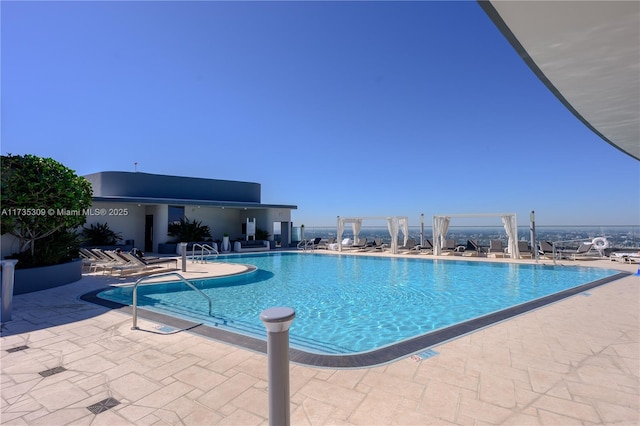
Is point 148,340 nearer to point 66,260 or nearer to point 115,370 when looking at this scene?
point 115,370

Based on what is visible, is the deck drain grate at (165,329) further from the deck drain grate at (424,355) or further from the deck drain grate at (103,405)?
the deck drain grate at (424,355)

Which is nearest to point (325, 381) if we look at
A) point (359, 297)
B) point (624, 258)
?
point (359, 297)

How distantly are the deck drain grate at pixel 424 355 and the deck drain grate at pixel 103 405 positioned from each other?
9.72 feet

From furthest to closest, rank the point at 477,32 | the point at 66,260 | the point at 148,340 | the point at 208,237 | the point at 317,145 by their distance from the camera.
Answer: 1. the point at 317,145
2. the point at 208,237
3. the point at 477,32
4. the point at 66,260
5. the point at 148,340

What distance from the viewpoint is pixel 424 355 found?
353 centimetres

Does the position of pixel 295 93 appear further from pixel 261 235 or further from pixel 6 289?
pixel 6 289

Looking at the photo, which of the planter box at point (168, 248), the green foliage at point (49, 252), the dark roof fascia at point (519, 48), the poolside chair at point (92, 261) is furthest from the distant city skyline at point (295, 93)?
the planter box at point (168, 248)

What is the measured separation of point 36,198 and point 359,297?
8.55m

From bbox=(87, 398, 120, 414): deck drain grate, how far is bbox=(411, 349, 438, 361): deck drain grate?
9.72ft

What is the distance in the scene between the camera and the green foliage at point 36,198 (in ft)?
23.8

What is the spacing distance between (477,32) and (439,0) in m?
2.65

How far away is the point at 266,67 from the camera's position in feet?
41.4

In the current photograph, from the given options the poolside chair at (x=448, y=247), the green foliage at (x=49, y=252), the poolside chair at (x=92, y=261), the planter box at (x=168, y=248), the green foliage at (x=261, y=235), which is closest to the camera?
the green foliage at (x=49, y=252)

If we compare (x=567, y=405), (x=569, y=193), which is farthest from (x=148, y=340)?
(x=569, y=193)
